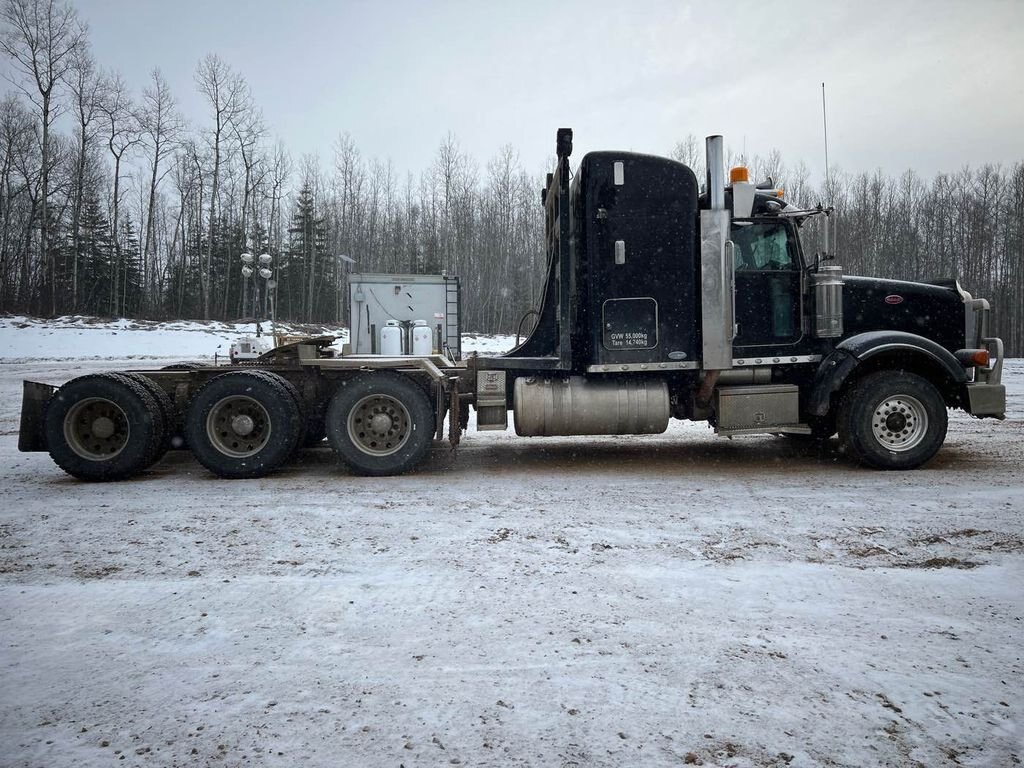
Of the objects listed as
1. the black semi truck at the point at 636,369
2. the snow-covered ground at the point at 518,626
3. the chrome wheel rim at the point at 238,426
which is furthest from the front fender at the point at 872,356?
the chrome wheel rim at the point at 238,426

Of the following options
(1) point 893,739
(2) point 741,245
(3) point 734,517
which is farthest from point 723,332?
(1) point 893,739

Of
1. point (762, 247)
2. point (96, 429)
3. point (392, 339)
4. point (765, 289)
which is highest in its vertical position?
point (762, 247)

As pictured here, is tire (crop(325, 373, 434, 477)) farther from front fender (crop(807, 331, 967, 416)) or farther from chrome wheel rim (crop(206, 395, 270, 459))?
front fender (crop(807, 331, 967, 416))

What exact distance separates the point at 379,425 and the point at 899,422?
5531 mm

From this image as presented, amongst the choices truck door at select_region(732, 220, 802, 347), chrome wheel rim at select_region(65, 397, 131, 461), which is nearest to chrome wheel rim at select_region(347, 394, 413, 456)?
chrome wheel rim at select_region(65, 397, 131, 461)

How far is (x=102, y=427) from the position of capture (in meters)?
6.59

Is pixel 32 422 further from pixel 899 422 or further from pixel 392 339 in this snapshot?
pixel 899 422

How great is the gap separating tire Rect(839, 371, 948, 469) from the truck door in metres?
0.98

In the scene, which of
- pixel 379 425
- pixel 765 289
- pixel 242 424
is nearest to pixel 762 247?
pixel 765 289

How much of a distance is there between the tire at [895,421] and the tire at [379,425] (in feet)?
14.9

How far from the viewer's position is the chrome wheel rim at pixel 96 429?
21.3 feet

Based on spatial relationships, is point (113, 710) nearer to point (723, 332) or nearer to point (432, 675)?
point (432, 675)

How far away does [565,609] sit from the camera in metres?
3.21

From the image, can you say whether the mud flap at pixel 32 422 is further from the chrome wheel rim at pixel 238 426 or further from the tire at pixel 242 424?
the chrome wheel rim at pixel 238 426
